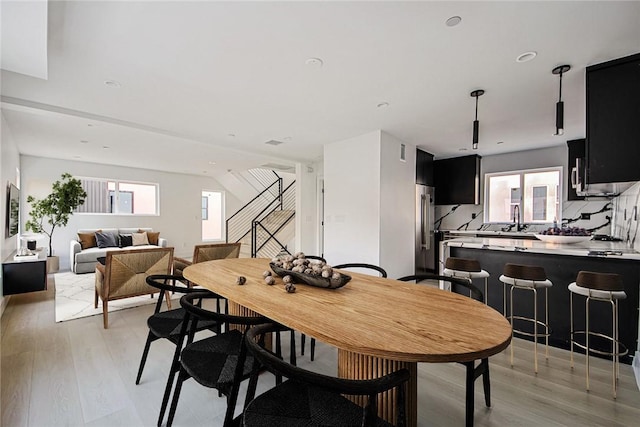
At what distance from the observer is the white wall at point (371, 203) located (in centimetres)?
412

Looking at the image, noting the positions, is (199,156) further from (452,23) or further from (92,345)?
(452,23)

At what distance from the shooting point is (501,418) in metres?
1.72

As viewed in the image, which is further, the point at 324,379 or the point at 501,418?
the point at 501,418

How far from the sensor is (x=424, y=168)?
211 inches

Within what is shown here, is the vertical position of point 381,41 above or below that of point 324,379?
above

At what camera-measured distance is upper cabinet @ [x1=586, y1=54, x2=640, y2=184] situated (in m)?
2.12

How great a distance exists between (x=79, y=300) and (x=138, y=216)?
4.12 m

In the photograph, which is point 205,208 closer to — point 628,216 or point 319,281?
point 319,281

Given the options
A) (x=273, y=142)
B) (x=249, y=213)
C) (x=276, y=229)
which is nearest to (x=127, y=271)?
(x=273, y=142)

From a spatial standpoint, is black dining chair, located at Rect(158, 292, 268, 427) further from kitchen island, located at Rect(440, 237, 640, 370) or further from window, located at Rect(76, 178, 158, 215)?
window, located at Rect(76, 178, 158, 215)

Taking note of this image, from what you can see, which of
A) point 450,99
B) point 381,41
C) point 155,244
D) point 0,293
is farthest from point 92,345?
point 155,244

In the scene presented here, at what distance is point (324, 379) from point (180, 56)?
8.17 ft

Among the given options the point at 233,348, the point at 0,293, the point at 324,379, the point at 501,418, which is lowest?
the point at 501,418

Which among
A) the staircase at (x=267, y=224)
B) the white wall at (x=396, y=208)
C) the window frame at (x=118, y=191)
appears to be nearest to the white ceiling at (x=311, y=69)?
the white wall at (x=396, y=208)
